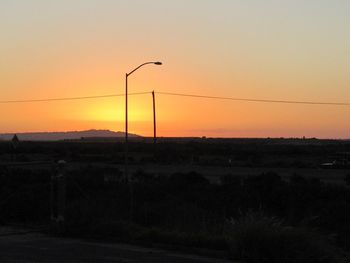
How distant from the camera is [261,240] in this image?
31.7 feet

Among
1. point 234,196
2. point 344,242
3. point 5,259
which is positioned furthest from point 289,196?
point 5,259

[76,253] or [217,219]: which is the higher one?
[76,253]

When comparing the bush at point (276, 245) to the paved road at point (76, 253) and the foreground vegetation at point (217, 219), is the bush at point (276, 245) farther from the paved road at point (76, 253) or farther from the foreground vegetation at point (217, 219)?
the paved road at point (76, 253)

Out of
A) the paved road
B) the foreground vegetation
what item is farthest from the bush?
the paved road

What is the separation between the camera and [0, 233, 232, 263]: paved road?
32.3 ft

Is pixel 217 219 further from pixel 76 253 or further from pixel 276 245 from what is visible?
pixel 276 245

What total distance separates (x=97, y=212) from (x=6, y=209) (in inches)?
119

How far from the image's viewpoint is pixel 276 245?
9539 mm

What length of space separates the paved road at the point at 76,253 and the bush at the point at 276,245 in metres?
0.50

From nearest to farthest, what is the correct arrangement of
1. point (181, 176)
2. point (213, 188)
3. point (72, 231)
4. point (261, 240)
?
point (261, 240) < point (72, 231) < point (213, 188) < point (181, 176)

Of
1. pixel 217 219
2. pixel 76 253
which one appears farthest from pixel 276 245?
pixel 217 219

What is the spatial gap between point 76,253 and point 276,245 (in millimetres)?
3526

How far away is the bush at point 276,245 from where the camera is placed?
9477 mm

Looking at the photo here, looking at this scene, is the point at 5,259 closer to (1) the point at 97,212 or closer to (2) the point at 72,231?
(2) the point at 72,231
